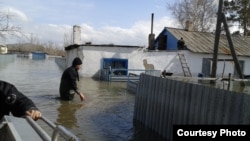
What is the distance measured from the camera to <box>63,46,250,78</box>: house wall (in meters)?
25.8

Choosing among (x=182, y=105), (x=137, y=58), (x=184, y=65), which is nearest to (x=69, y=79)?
(x=182, y=105)

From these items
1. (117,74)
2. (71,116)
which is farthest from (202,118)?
(117,74)

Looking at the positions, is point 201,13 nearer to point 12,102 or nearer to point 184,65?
point 184,65

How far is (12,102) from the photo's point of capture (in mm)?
3643

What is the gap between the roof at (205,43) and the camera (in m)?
29.1

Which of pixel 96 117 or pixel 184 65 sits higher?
pixel 184 65

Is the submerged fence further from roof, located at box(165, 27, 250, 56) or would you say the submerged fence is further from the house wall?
roof, located at box(165, 27, 250, 56)

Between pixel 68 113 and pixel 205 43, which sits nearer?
pixel 68 113

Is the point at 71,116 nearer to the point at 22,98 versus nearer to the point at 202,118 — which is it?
the point at 202,118

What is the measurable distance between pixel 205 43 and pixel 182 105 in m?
24.5

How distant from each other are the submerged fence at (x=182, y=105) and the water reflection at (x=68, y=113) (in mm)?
1794

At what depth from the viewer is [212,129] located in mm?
5828

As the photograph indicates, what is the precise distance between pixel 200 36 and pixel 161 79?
25014mm

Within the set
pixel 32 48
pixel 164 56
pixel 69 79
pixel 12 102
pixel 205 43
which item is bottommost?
pixel 69 79
